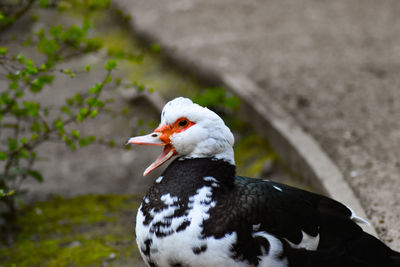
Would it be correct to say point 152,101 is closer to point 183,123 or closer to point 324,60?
point 324,60

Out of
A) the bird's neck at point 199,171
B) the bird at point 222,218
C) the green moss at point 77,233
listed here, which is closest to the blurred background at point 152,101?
the green moss at point 77,233

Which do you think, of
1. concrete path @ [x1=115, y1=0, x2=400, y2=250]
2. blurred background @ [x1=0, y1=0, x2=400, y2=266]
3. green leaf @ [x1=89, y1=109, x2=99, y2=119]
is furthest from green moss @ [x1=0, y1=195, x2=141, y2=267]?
concrete path @ [x1=115, y1=0, x2=400, y2=250]

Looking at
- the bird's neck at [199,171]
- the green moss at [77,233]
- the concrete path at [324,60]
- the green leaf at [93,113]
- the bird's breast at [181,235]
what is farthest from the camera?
the concrete path at [324,60]

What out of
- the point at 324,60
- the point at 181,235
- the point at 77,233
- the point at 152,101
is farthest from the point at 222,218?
the point at 324,60

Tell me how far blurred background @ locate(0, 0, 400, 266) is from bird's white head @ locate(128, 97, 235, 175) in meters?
0.65

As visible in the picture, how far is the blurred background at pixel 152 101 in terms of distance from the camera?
359 cm

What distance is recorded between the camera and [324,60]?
18.2 feet

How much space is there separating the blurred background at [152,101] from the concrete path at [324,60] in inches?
0.5

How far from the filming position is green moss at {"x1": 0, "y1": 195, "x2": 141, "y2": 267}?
11.6 ft

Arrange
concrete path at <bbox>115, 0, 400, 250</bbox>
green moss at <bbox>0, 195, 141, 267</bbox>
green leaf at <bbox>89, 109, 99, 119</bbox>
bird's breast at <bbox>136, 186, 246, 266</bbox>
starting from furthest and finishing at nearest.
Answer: concrete path at <bbox>115, 0, 400, 250</bbox> → green moss at <bbox>0, 195, 141, 267</bbox> → green leaf at <bbox>89, 109, 99, 119</bbox> → bird's breast at <bbox>136, 186, 246, 266</bbox>

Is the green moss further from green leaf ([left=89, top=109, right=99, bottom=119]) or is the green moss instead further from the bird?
the bird

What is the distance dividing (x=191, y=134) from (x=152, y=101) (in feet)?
9.69

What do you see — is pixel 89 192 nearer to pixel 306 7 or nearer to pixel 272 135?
pixel 272 135

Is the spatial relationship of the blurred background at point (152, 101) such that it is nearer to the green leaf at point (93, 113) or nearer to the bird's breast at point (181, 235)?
the green leaf at point (93, 113)
